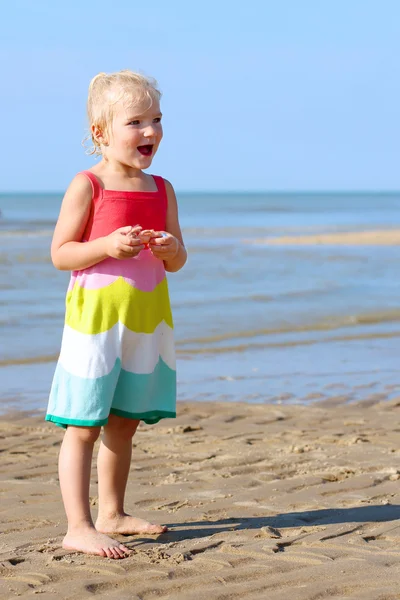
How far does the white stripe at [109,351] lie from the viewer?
3359 millimetres

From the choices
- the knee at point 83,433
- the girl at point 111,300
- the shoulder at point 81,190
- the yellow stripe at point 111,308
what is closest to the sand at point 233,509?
the girl at point 111,300

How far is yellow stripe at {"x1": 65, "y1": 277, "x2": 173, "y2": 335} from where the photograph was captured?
337 centimetres

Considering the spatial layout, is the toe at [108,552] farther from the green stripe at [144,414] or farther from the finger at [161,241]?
the finger at [161,241]

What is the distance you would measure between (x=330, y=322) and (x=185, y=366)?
3.12 metres

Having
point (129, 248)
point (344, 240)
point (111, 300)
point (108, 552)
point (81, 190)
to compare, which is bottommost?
point (108, 552)

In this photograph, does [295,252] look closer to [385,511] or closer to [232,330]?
[232,330]

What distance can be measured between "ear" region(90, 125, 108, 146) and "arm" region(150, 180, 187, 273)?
0.98 ft

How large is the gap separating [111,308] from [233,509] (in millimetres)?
1181

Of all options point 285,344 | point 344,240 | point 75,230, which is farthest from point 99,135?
point 344,240

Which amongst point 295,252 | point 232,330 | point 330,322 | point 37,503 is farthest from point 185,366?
point 295,252

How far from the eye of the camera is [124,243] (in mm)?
3238

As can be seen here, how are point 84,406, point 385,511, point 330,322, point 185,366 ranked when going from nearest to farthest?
point 84,406
point 385,511
point 185,366
point 330,322

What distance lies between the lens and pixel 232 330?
10039 millimetres

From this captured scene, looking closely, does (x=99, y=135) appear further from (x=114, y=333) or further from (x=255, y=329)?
(x=255, y=329)
